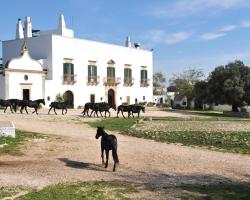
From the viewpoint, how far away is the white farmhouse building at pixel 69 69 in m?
49.2

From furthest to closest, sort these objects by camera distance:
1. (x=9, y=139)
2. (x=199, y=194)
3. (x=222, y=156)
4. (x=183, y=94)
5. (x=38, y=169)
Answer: (x=183, y=94), (x=9, y=139), (x=222, y=156), (x=38, y=169), (x=199, y=194)

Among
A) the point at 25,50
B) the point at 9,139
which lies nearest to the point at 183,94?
the point at 25,50

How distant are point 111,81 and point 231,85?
15294 millimetres

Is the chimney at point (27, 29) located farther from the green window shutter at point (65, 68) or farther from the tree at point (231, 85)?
the tree at point (231, 85)

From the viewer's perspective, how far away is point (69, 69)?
176 feet

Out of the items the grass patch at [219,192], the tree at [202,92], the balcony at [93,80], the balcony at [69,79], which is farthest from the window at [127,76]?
the grass patch at [219,192]

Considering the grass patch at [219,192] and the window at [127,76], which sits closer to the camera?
the grass patch at [219,192]

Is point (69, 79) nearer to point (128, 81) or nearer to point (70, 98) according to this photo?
point (70, 98)

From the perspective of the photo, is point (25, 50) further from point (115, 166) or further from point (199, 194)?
point (199, 194)

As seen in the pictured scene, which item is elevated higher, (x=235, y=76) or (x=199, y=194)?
(x=235, y=76)

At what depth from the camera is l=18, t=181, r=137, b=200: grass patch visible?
369 inches

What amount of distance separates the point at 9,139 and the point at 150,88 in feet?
164

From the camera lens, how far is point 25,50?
49.6 meters

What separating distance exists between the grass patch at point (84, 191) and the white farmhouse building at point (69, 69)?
126ft
